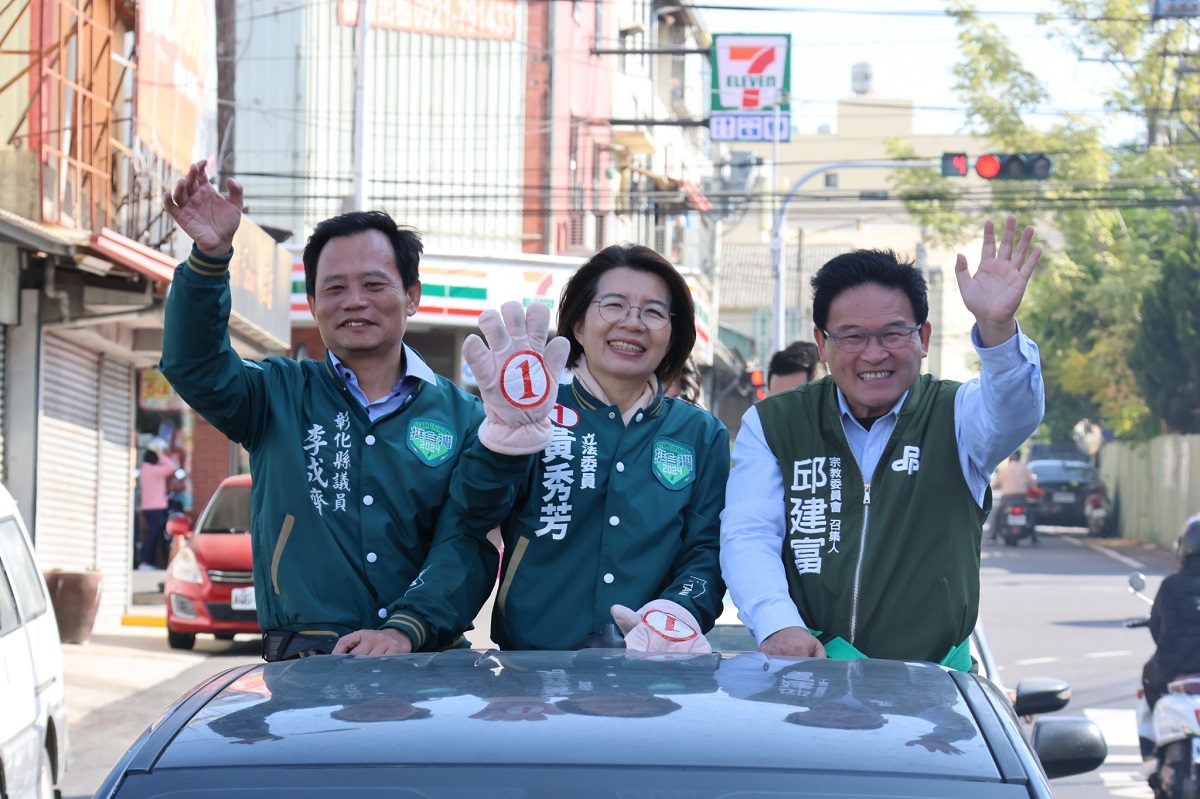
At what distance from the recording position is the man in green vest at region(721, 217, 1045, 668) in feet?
12.0

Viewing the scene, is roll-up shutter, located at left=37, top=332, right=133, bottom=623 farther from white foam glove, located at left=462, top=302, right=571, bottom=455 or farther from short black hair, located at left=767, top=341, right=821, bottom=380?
white foam glove, located at left=462, top=302, right=571, bottom=455

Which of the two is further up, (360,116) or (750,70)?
(750,70)

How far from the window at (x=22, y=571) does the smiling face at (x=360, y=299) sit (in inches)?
152

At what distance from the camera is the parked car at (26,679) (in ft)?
22.5

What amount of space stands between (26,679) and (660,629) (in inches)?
182

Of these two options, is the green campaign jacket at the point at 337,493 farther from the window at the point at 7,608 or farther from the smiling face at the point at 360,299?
the window at the point at 7,608

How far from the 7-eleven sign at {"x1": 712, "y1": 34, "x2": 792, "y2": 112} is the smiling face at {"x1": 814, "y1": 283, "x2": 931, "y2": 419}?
80.3ft

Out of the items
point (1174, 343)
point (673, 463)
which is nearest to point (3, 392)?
point (673, 463)

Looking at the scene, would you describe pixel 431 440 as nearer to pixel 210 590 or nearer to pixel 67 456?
pixel 210 590

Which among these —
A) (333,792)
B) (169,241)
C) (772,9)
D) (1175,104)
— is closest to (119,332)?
(169,241)

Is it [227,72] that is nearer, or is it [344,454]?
[344,454]

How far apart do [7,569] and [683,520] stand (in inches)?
174

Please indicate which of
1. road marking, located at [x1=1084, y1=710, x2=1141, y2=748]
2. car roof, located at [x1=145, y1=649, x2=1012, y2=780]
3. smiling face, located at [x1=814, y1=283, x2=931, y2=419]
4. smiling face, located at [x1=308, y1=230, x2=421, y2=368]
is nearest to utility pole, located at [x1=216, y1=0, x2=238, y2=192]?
road marking, located at [x1=1084, y1=710, x2=1141, y2=748]

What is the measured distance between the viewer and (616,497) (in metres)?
3.92
